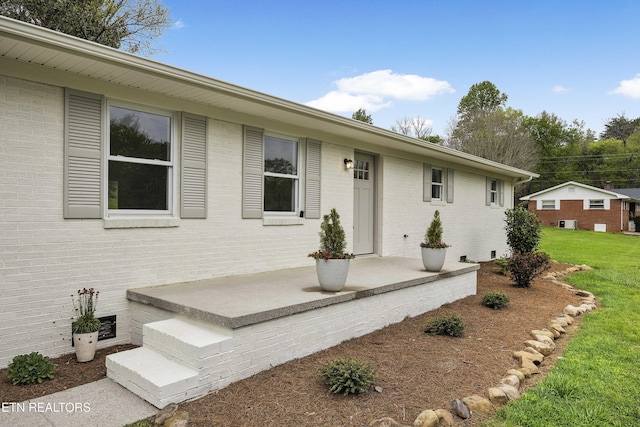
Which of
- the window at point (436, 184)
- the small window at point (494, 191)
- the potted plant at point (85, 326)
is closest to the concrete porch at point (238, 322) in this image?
the potted plant at point (85, 326)

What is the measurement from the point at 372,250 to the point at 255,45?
30.7ft

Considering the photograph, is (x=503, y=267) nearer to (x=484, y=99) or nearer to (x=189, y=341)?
(x=189, y=341)

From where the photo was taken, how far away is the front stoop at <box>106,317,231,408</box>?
9.46ft

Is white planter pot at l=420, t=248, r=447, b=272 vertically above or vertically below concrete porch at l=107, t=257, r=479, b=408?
above

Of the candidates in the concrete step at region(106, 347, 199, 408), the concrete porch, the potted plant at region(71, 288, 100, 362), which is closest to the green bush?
the concrete porch

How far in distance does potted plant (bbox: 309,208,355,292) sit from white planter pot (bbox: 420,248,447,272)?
85.9 inches

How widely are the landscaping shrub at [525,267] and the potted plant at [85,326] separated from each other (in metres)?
7.56

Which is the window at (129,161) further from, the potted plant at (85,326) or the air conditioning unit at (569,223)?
the air conditioning unit at (569,223)

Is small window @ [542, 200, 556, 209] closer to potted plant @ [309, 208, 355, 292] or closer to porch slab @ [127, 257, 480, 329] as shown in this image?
porch slab @ [127, 257, 480, 329]

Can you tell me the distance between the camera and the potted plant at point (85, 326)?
382 cm

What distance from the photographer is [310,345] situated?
12.9 ft

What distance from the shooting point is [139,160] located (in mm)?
4598

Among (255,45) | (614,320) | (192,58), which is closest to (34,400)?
(614,320)

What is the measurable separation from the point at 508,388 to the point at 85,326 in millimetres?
3923
